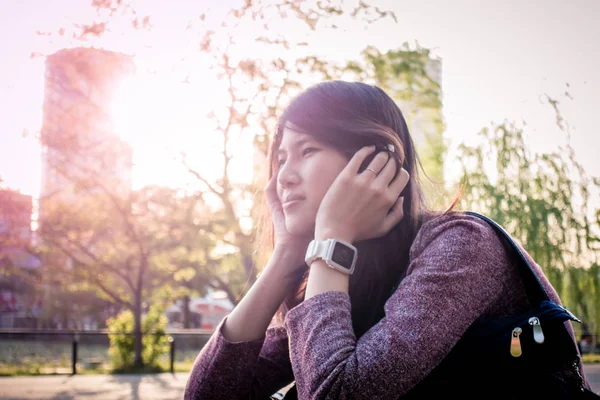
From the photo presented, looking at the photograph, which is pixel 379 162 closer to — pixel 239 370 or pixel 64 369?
pixel 239 370

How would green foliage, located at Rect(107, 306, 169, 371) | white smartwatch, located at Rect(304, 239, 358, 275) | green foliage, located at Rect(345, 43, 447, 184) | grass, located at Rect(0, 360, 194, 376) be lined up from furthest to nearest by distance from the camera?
green foliage, located at Rect(107, 306, 169, 371), grass, located at Rect(0, 360, 194, 376), green foliage, located at Rect(345, 43, 447, 184), white smartwatch, located at Rect(304, 239, 358, 275)

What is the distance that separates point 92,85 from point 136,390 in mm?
5353

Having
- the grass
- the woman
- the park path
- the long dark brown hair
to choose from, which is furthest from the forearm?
the grass

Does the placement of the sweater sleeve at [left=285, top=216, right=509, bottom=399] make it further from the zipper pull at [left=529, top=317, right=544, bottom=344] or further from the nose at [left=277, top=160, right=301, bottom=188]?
the nose at [left=277, top=160, right=301, bottom=188]

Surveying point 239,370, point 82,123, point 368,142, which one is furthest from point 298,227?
point 82,123

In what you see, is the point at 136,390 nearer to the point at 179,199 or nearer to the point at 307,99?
the point at 179,199

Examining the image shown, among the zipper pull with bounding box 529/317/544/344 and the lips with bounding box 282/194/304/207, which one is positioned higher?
the lips with bounding box 282/194/304/207

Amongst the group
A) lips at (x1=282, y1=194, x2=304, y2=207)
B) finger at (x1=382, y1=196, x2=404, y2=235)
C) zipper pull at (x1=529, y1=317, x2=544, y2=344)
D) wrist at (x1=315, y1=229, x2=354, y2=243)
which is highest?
lips at (x1=282, y1=194, x2=304, y2=207)

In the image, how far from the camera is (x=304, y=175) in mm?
1599

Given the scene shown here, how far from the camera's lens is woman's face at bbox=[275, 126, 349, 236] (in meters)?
1.58

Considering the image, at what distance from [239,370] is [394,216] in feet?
1.98

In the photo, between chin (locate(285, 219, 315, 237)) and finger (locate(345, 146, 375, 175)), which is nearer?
finger (locate(345, 146, 375, 175))

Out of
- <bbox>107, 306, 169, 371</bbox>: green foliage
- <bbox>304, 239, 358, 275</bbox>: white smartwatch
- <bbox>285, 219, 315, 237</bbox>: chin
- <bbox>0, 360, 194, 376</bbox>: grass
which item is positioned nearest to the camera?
<bbox>304, 239, 358, 275</bbox>: white smartwatch

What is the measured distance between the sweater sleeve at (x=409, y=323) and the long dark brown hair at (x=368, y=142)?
0.19 metres
